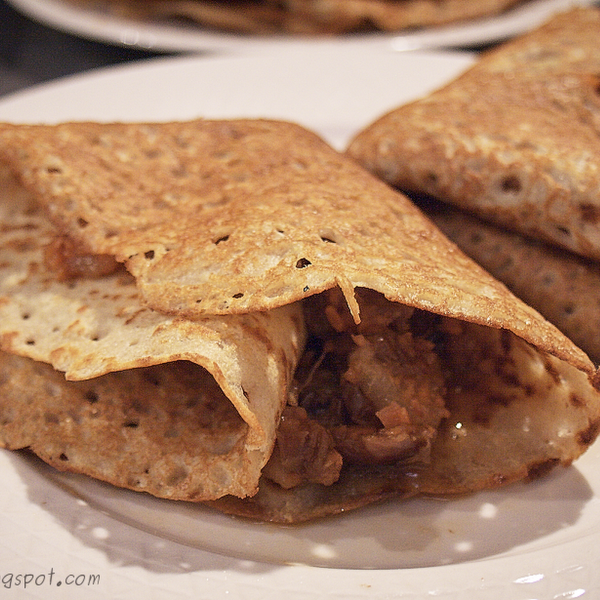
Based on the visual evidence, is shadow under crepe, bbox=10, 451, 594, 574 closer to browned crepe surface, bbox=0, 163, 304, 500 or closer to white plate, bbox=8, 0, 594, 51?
browned crepe surface, bbox=0, 163, 304, 500

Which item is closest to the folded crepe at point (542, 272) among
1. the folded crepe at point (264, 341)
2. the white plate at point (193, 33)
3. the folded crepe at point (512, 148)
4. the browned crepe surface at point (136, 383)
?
the folded crepe at point (512, 148)

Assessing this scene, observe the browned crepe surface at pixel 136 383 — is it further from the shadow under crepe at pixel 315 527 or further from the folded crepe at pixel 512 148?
the folded crepe at pixel 512 148

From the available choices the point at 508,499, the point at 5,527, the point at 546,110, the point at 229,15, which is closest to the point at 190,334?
the point at 5,527

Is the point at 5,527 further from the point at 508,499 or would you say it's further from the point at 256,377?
the point at 508,499

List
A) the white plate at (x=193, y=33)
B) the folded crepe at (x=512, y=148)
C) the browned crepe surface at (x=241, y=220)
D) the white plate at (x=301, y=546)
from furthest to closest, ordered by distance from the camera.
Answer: the white plate at (x=193, y=33) < the folded crepe at (x=512, y=148) < the browned crepe surface at (x=241, y=220) < the white plate at (x=301, y=546)

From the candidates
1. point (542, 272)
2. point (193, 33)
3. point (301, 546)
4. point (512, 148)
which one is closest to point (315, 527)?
point (301, 546)

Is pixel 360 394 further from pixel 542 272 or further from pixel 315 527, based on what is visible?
pixel 542 272

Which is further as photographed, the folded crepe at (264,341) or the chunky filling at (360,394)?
the chunky filling at (360,394)
